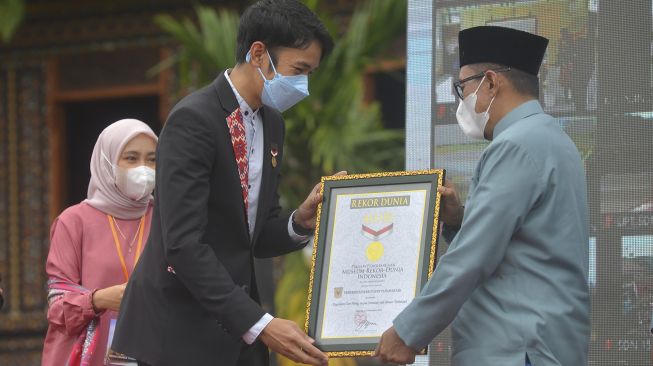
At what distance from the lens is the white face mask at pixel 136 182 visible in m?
4.59

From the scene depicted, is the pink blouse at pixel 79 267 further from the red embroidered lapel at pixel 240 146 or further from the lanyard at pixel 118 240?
the red embroidered lapel at pixel 240 146

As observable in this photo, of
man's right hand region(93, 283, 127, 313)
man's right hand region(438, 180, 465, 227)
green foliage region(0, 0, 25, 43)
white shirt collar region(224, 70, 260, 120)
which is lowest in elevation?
man's right hand region(93, 283, 127, 313)

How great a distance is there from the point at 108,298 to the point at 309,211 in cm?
80

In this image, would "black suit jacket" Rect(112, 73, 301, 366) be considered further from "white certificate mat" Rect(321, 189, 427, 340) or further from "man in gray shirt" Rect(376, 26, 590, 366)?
"man in gray shirt" Rect(376, 26, 590, 366)

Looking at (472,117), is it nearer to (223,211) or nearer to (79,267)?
(223,211)

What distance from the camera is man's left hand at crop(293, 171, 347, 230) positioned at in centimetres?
389

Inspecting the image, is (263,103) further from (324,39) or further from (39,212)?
(39,212)

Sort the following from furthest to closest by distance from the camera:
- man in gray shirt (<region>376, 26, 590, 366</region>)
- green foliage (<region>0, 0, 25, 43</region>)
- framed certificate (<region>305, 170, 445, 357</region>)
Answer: green foliage (<region>0, 0, 25, 43</region>)
framed certificate (<region>305, 170, 445, 357</region>)
man in gray shirt (<region>376, 26, 590, 366</region>)

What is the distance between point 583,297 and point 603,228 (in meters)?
0.90

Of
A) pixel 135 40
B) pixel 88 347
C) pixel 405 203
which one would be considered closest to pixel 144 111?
pixel 135 40

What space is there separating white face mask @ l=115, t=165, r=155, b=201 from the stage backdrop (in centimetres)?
134

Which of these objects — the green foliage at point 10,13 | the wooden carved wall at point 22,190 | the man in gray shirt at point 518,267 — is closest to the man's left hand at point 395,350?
the man in gray shirt at point 518,267

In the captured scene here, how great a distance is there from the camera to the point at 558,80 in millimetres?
4230

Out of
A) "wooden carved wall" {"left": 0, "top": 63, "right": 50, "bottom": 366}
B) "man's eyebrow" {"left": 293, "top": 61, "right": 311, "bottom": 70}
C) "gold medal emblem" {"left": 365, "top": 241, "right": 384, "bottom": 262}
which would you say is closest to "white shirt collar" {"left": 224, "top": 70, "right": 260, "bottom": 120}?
"man's eyebrow" {"left": 293, "top": 61, "right": 311, "bottom": 70}
